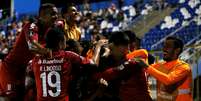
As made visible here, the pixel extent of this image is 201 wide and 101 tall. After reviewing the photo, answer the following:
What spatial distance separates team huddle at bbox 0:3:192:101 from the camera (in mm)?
5031

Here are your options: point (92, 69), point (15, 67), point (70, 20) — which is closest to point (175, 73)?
point (92, 69)

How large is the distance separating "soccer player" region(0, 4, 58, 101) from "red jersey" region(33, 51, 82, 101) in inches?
6.4

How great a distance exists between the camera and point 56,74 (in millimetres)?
5023

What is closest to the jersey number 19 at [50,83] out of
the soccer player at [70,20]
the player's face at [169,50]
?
the player's face at [169,50]

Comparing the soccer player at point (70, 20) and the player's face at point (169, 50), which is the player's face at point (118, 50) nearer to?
the player's face at point (169, 50)

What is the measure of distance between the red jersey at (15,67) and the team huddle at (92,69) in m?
0.01

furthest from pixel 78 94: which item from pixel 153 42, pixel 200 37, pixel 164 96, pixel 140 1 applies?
pixel 140 1

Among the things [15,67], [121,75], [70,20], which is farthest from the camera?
[70,20]

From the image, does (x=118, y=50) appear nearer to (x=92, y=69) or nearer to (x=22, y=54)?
(x=92, y=69)

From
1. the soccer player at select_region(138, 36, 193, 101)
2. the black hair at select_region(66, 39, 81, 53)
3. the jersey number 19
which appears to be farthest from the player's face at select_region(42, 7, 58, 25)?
the soccer player at select_region(138, 36, 193, 101)

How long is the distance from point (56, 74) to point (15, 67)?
1.34m

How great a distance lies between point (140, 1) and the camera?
22.8 metres

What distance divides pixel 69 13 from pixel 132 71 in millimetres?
1893

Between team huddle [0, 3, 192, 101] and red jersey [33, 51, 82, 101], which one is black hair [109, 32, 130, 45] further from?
red jersey [33, 51, 82, 101]
